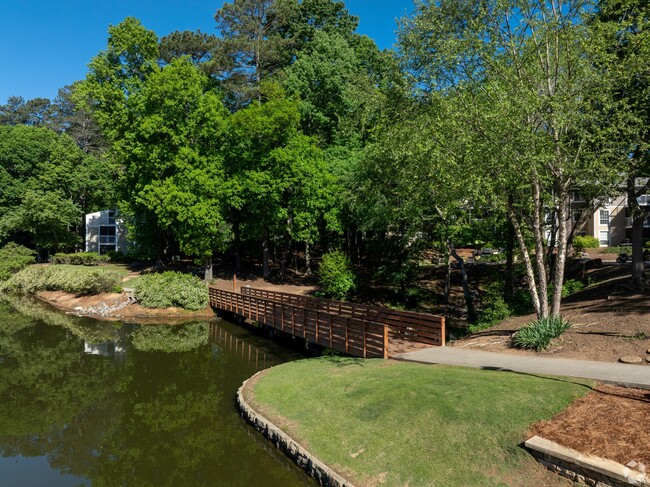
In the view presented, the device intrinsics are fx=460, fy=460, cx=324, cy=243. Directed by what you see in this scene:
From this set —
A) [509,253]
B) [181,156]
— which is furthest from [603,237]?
[181,156]

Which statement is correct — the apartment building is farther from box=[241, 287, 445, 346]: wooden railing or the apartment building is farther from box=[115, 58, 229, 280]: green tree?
box=[241, 287, 445, 346]: wooden railing

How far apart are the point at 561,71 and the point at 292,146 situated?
77.2 feet

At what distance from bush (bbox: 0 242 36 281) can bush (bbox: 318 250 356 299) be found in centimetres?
3715

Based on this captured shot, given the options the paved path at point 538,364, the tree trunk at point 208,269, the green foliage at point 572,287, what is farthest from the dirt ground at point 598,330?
the tree trunk at point 208,269

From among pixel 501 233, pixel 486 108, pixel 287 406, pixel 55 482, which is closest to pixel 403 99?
pixel 486 108

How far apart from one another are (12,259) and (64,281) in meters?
17.5

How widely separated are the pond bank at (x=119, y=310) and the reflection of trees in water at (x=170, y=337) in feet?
7.64

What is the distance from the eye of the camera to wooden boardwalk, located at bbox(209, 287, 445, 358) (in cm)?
1514

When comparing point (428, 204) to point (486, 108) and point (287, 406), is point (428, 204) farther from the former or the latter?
point (287, 406)

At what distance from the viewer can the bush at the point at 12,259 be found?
157 ft

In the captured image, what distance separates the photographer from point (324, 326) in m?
18.6

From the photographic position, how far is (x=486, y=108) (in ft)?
44.0

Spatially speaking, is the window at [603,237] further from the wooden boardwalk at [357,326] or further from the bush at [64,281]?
the bush at [64,281]

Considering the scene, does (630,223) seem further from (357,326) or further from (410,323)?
(357,326)
